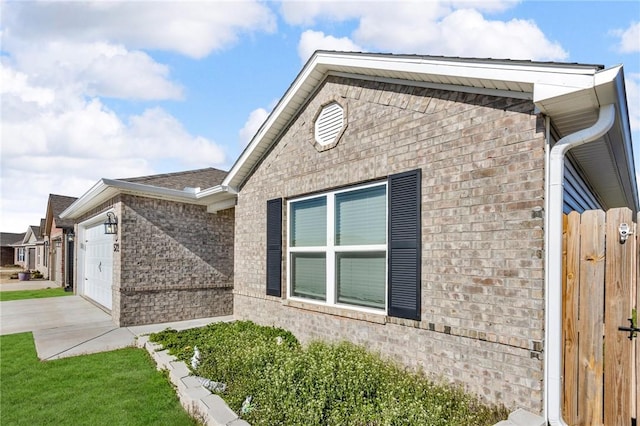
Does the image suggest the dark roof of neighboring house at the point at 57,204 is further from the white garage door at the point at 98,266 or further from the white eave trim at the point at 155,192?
the white eave trim at the point at 155,192

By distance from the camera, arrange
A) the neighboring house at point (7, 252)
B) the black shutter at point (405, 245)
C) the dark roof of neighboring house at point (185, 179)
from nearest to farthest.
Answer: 1. the black shutter at point (405, 245)
2. the dark roof of neighboring house at point (185, 179)
3. the neighboring house at point (7, 252)

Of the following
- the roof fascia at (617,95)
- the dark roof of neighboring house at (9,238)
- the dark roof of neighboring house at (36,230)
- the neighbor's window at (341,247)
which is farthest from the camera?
the dark roof of neighboring house at (9,238)

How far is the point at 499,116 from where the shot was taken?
388 centimetres

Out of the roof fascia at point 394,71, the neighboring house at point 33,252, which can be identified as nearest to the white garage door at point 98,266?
the roof fascia at point 394,71

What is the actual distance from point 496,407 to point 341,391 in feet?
5.09

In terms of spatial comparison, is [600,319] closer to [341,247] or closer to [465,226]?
[465,226]

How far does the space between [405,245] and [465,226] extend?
827mm

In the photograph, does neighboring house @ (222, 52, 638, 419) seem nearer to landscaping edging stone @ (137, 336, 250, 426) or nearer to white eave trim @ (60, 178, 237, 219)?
landscaping edging stone @ (137, 336, 250, 426)

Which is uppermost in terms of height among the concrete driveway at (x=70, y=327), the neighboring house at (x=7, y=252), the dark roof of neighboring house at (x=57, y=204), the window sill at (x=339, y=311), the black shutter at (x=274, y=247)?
the dark roof of neighboring house at (x=57, y=204)

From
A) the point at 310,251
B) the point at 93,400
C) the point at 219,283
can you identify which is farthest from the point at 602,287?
the point at 219,283

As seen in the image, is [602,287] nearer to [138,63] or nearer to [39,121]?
[138,63]

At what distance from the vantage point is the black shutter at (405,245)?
14.8 feet

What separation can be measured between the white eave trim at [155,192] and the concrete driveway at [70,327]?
10.7 feet

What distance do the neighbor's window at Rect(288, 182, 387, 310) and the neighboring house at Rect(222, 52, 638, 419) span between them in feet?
0.08
